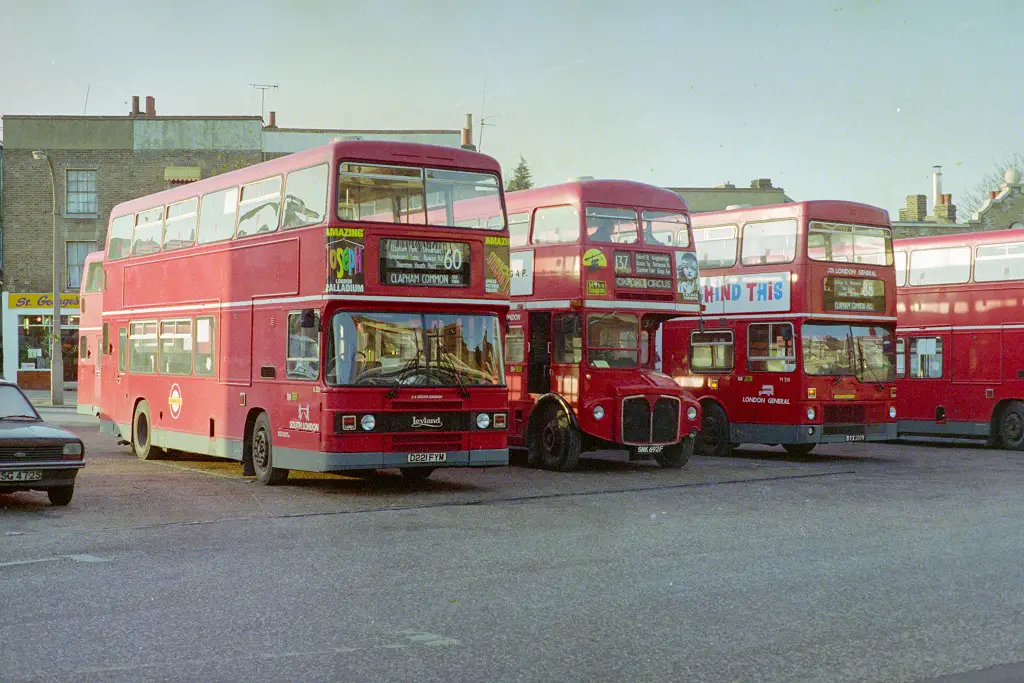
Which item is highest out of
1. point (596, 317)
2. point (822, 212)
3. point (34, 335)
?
point (822, 212)

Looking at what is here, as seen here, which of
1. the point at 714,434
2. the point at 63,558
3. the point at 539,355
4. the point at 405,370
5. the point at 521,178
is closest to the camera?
the point at 63,558

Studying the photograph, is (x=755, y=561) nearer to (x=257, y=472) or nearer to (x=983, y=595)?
(x=983, y=595)

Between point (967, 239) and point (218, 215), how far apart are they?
16.0 m

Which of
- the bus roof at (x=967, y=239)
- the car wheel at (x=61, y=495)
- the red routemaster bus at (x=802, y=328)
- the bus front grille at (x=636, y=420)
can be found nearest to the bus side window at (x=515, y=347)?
the bus front grille at (x=636, y=420)

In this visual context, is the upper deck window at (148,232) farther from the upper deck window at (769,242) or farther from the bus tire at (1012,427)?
the bus tire at (1012,427)

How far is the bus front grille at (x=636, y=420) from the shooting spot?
20203 millimetres

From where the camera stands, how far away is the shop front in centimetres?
4991

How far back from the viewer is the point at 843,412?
23.5 m

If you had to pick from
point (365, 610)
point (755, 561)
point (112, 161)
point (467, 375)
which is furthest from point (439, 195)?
point (112, 161)

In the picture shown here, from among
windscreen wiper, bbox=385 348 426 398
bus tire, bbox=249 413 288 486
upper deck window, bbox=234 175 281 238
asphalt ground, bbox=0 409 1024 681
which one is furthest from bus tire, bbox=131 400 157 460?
windscreen wiper, bbox=385 348 426 398

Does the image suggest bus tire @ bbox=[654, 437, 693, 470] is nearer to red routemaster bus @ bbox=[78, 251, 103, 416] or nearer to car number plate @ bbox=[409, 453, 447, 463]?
car number plate @ bbox=[409, 453, 447, 463]

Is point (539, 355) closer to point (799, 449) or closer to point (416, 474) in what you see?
point (416, 474)

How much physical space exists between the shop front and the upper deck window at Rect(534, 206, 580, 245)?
33499 millimetres

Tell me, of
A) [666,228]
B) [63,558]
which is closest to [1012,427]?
[666,228]
